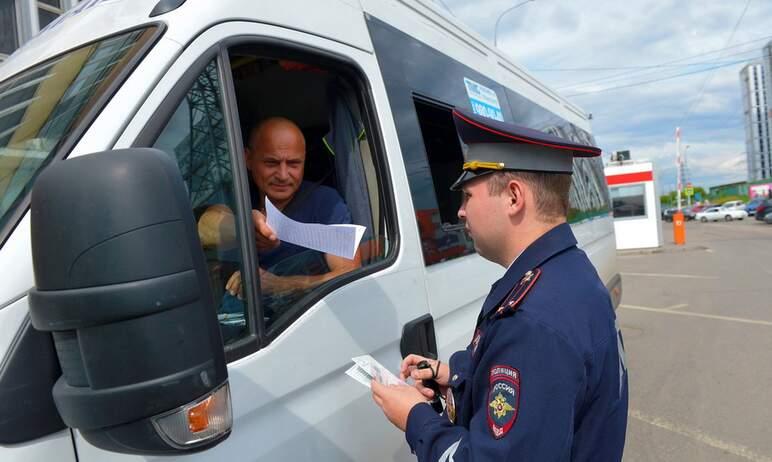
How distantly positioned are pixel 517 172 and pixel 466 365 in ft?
1.71

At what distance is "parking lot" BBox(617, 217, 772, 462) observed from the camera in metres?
4.00

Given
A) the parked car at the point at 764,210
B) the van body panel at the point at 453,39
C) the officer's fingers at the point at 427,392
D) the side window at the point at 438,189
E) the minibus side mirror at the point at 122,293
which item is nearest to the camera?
the minibus side mirror at the point at 122,293

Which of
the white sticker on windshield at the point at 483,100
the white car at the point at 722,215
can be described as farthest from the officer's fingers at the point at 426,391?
the white car at the point at 722,215

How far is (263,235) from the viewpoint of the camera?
169 cm

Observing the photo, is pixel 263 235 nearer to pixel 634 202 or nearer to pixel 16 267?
pixel 16 267

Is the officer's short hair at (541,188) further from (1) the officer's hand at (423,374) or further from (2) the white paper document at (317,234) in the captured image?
(1) the officer's hand at (423,374)

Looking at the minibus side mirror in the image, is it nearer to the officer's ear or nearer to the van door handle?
the officer's ear

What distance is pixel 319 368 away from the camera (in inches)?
62.6

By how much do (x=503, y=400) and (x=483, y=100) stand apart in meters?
2.35

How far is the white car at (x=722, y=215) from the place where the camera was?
49.6 metres

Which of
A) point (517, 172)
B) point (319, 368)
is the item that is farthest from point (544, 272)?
point (319, 368)

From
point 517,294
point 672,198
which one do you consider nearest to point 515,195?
point 517,294

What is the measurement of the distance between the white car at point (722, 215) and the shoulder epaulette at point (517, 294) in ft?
185

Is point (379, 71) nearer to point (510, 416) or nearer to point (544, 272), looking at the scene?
point (544, 272)
